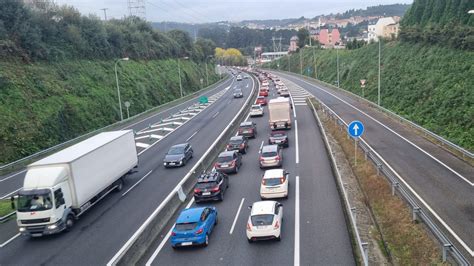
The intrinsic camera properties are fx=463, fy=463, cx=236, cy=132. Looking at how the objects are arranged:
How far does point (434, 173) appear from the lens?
82.4 ft

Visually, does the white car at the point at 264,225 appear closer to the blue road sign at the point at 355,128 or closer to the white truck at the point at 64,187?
the blue road sign at the point at 355,128

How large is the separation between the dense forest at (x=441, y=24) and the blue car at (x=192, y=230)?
4356 centimetres

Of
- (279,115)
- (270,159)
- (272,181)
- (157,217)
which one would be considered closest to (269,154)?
(270,159)

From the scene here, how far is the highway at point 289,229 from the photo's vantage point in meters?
17.3

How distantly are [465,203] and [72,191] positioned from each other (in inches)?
704

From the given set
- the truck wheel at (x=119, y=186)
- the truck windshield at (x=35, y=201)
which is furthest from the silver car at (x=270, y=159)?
the truck windshield at (x=35, y=201)

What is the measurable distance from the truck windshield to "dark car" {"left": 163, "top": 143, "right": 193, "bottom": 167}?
1210 cm

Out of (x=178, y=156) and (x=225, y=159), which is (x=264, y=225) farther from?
(x=178, y=156)

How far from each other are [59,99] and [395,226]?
40943 millimetres

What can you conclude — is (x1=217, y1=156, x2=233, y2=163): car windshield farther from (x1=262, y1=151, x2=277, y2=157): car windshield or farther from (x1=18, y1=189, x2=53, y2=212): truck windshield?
(x1=18, y1=189, x2=53, y2=212): truck windshield

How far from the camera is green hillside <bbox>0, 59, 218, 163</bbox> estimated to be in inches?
1613

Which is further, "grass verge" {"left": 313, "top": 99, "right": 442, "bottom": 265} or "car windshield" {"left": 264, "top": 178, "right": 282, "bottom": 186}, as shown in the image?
"car windshield" {"left": 264, "top": 178, "right": 282, "bottom": 186}

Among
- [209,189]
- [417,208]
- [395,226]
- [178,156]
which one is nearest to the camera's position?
[417,208]

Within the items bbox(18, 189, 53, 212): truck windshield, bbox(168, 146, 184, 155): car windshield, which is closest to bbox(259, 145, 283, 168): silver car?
bbox(168, 146, 184, 155): car windshield
